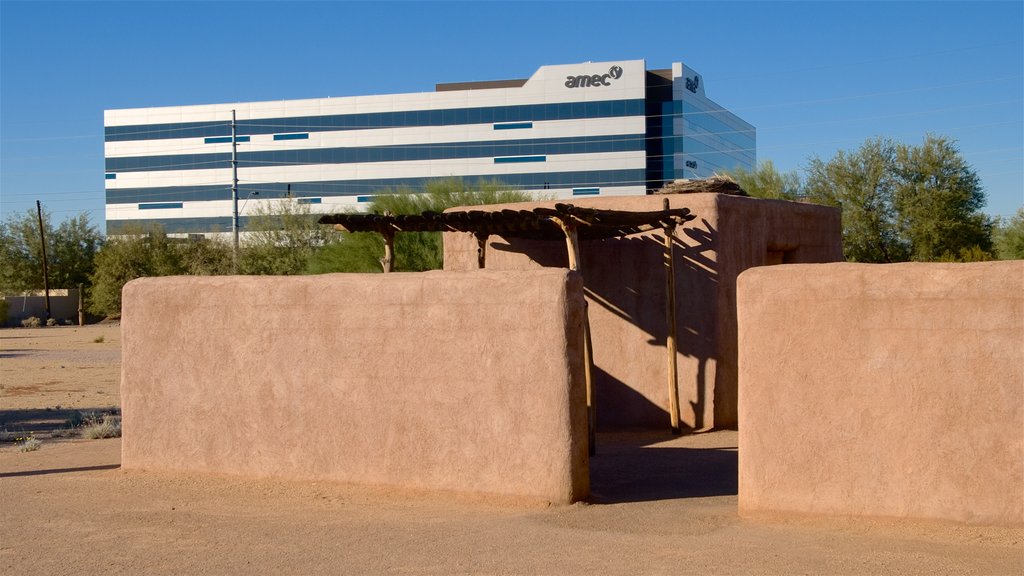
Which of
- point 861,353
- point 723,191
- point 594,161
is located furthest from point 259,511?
point 594,161

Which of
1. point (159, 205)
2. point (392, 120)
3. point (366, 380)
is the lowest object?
point (366, 380)

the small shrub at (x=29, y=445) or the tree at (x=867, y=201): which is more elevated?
the tree at (x=867, y=201)

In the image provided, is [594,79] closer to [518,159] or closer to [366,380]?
[518,159]

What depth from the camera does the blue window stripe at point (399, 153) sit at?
223 ft

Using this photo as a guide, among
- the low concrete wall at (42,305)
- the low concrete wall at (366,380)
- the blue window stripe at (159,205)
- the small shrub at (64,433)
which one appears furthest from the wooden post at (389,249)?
the blue window stripe at (159,205)

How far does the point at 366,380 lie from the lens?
9.20 m

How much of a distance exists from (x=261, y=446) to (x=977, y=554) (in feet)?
20.0

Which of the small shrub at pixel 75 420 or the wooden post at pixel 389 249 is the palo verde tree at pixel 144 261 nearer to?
the small shrub at pixel 75 420

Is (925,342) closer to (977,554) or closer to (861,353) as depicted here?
(861,353)

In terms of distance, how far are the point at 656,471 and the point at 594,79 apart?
58.9 metres

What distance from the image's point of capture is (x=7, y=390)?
2077 cm

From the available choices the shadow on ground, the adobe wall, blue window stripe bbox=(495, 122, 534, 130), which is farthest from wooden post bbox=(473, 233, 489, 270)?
blue window stripe bbox=(495, 122, 534, 130)

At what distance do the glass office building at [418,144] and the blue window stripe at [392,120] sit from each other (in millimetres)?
73

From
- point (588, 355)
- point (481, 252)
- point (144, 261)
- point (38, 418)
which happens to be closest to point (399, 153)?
point (144, 261)
